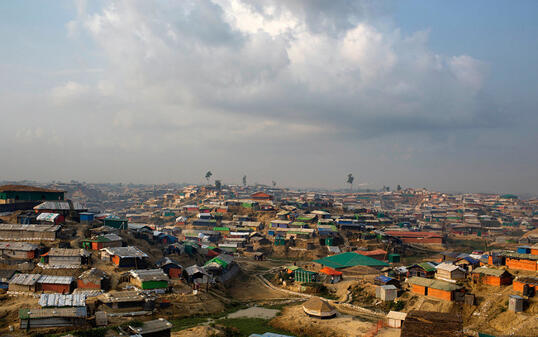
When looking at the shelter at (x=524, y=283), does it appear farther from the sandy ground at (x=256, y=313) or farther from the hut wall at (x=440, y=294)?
the sandy ground at (x=256, y=313)

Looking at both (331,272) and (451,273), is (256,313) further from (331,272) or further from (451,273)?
(451,273)

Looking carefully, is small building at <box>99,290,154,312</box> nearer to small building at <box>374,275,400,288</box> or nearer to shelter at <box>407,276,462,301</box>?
small building at <box>374,275,400,288</box>

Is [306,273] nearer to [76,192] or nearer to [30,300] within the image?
[30,300]

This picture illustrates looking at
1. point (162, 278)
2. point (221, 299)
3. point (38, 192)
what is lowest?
point (221, 299)

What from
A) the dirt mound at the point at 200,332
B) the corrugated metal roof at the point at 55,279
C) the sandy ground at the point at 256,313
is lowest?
the sandy ground at the point at 256,313

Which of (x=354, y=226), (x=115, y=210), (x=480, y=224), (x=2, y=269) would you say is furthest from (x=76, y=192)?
(x=480, y=224)

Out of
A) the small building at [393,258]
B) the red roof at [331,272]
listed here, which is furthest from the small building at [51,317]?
the small building at [393,258]

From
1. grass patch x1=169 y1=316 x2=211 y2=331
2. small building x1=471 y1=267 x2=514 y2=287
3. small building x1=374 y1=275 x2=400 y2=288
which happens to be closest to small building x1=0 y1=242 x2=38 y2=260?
grass patch x1=169 y1=316 x2=211 y2=331
